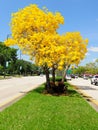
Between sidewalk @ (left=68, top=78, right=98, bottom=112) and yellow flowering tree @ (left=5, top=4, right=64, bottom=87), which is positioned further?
yellow flowering tree @ (left=5, top=4, right=64, bottom=87)

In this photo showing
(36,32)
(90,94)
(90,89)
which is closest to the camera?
(36,32)

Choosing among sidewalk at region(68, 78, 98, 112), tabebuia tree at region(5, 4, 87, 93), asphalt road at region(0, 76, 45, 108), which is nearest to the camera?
sidewalk at region(68, 78, 98, 112)

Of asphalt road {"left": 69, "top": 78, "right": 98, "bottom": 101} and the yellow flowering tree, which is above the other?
the yellow flowering tree

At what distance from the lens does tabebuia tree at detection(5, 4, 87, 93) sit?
24.8m

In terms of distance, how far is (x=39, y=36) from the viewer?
25062 mm

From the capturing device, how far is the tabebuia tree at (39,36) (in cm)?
2483

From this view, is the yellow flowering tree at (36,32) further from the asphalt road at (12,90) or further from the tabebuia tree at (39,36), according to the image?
the asphalt road at (12,90)

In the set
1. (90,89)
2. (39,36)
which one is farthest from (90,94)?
(90,89)

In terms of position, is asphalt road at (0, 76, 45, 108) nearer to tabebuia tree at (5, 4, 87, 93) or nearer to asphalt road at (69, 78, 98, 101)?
tabebuia tree at (5, 4, 87, 93)

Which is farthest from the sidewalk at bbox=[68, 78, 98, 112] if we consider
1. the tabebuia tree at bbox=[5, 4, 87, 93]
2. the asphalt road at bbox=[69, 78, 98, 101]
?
the tabebuia tree at bbox=[5, 4, 87, 93]

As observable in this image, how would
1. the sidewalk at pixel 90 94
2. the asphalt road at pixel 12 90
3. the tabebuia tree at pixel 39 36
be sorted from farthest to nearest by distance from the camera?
the tabebuia tree at pixel 39 36, the asphalt road at pixel 12 90, the sidewalk at pixel 90 94

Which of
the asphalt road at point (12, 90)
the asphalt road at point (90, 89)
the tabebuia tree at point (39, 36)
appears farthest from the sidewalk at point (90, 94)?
the asphalt road at point (12, 90)

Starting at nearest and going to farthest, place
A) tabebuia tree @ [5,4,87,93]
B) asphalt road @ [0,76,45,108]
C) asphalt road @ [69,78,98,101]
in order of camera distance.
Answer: asphalt road @ [0,76,45,108], tabebuia tree @ [5,4,87,93], asphalt road @ [69,78,98,101]

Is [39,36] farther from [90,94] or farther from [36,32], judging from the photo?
[90,94]
